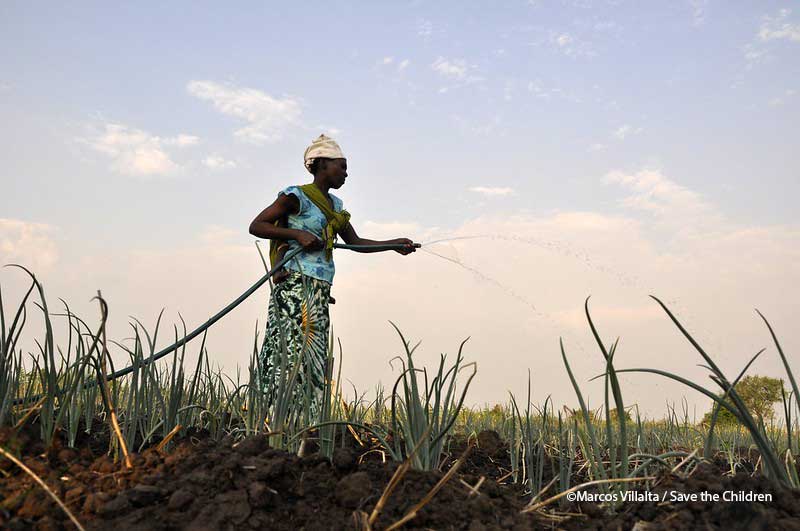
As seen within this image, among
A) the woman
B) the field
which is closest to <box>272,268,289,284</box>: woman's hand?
the woman

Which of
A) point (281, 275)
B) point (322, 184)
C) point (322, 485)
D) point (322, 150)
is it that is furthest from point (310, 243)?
point (322, 485)

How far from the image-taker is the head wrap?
196 inches

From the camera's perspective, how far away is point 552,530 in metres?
2.23

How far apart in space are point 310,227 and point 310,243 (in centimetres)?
40

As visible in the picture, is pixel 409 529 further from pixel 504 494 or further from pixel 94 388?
pixel 94 388

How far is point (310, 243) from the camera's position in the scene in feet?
14.5

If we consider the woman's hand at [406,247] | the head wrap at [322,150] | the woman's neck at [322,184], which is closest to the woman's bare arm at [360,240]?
the woman's hand at [406,247]

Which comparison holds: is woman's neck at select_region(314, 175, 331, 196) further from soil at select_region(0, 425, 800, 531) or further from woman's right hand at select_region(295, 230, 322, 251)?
soil at select_region(0, 425, 800, 531)

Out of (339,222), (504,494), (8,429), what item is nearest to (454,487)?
(504,494)

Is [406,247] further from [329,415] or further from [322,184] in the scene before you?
[329,415]

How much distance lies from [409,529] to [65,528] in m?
1.00

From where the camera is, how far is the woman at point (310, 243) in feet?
14.8

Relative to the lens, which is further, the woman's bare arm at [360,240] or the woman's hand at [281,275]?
the woman's bare arm at [360,240]

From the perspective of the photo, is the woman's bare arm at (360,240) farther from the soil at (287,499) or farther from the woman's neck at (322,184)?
the soil at (287,499)
